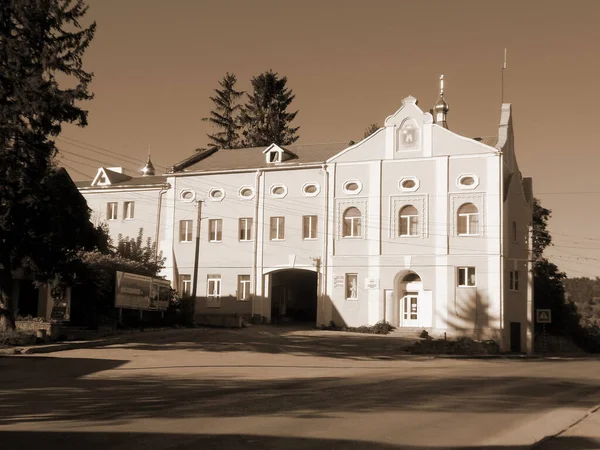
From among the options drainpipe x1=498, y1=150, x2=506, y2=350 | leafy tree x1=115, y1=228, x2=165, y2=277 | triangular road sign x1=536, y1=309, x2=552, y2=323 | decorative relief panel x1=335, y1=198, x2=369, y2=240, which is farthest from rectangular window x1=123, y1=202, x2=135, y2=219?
triangular road sign x1=536, y1=309, x2=552, y2=323

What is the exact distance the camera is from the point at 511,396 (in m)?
16.4

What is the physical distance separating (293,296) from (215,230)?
25.6 feet

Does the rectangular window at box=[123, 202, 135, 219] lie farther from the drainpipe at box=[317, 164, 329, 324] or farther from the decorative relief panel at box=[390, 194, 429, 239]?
the decorative relief panel at box=[390, 194, 429, 239]

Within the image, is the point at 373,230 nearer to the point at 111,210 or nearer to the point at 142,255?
the point at 142,255

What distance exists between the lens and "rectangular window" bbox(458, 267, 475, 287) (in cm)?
4327

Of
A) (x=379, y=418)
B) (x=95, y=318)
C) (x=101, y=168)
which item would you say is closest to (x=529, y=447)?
(x=379, y=418)

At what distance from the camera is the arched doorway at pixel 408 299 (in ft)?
147

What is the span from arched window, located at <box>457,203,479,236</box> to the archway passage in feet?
36.8

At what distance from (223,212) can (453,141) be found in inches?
625

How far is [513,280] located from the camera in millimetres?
44438

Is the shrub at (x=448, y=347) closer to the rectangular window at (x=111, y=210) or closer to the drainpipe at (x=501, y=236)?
the drainpipe at (x=501, y=236)

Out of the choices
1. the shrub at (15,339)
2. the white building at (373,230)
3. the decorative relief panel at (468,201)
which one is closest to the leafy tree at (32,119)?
the shrub at (15,339)

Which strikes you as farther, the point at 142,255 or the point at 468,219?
the point at 142,255

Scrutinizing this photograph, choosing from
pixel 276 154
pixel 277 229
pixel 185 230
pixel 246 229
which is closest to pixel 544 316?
pixel 277 229
